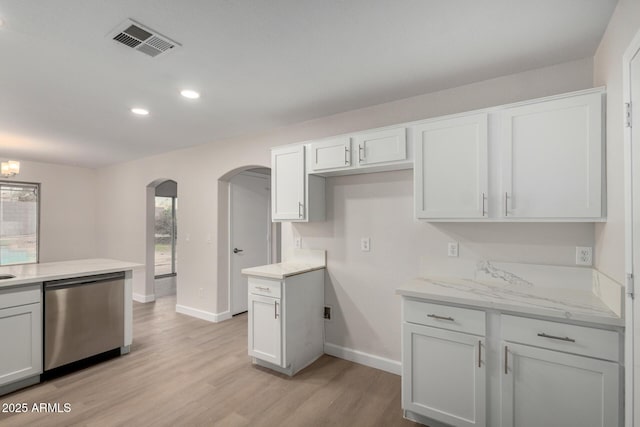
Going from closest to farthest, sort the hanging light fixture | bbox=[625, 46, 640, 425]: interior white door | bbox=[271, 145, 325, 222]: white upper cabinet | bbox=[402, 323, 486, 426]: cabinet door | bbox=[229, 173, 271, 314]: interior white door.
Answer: bbox=[625, 46, 640, 425]: interior white door, bbox=[402, 323, 486, 426]: cabinet door, bbox=[271, 145, 325, 222]: white upper cabinet, the hanging light fixture, bbox=[229, 173, 271, 314]: interior white door

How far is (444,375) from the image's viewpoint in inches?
79.0

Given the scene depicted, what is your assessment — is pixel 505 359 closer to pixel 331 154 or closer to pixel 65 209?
pixel 331 154

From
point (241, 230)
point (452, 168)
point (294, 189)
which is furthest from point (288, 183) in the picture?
point (241, 230)

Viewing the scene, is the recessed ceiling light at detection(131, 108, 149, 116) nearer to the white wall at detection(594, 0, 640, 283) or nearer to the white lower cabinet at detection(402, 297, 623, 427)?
the white lower cabinet at detection(402, 297, 623, 427)

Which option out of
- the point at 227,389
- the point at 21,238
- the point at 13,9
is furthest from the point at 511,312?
the point at 21,238

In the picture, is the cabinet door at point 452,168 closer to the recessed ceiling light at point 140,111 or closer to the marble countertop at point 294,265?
the marble countertop at point 294,265

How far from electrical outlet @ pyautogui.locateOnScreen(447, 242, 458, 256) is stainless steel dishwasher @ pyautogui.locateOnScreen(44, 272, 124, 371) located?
126 inches

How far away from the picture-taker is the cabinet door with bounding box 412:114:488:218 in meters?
2.15

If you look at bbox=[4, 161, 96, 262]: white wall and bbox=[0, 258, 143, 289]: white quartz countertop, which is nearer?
bbox=[0, 258, 143, 289]: white quartz countertop

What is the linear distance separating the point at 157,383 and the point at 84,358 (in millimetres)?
900

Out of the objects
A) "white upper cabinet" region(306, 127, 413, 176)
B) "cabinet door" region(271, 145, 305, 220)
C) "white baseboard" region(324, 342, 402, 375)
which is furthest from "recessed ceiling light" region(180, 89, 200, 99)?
"white baseboard" region(324, 342, 402, 375)

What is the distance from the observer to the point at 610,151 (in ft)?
5.61

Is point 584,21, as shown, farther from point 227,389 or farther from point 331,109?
point 227,389

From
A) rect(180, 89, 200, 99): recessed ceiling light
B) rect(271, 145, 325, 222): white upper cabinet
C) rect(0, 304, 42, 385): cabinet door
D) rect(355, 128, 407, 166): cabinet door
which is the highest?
rect(180, 89, 200, 99): recessed ceiling light
